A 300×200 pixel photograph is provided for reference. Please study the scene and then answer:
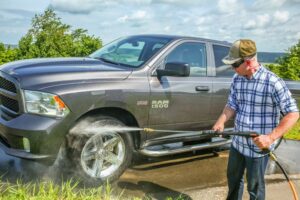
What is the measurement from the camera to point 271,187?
5.32 m

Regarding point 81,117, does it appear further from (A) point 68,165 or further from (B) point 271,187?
(B) point 271,187

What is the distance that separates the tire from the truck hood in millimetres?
538

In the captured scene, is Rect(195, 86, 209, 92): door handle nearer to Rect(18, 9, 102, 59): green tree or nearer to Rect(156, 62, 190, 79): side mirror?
Rect(156, 62, 190, 79): side mirror

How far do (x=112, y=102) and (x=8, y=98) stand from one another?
4.26ft

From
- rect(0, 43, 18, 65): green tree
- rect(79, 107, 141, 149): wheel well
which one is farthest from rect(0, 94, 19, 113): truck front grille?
rect(0, 43, 18, 65): green tree

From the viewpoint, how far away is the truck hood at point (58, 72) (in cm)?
450

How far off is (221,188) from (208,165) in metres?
1.04

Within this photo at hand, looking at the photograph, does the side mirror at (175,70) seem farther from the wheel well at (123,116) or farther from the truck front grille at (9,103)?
the truck front grille at (9,103)

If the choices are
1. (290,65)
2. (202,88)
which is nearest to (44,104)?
(202,88)

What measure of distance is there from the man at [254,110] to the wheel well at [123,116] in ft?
5.07

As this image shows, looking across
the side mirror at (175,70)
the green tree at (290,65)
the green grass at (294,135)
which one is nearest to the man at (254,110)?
the side mirror at (175,70)

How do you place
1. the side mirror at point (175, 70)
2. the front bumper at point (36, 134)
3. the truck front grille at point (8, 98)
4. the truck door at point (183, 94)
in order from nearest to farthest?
the front bumper at point (36, 134), the truck front grille at point (8, 98), the side mirror at point (175, 70), the truck door at point (183, 94)

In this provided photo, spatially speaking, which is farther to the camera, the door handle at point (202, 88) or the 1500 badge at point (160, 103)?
the door handle at point (202, 88)

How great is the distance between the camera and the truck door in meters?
5.27
